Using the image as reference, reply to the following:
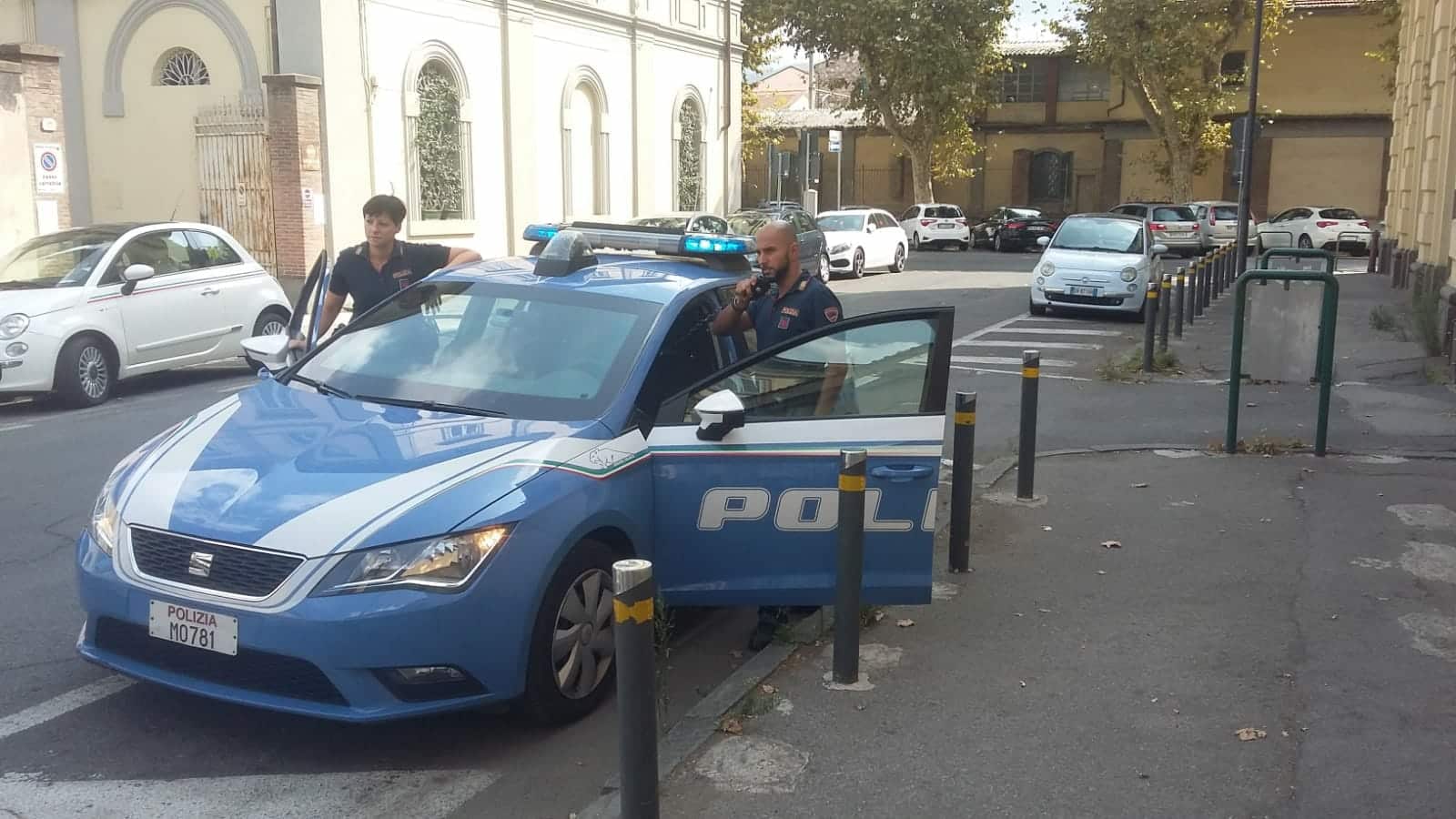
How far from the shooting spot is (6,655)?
5.35 metres

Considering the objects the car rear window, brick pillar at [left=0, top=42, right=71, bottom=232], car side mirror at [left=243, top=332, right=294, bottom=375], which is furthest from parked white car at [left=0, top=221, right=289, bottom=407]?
the car rear window

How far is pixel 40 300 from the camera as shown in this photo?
1144 centimetres

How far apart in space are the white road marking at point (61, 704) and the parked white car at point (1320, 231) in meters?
36.5

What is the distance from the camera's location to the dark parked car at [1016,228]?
41.9 meters

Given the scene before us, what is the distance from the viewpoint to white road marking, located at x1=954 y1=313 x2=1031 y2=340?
683 inches

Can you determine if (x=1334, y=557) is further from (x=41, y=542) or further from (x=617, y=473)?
(x=41, y=542)

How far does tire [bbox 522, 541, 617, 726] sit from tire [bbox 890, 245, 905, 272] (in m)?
26.5

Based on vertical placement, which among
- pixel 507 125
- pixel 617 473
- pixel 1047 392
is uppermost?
pixel 507 125

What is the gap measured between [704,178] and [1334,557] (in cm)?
2696

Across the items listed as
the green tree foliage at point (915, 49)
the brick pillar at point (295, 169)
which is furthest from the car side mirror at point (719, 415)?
the green tree foliage at point (915, 49)

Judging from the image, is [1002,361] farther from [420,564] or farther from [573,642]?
[420,564]

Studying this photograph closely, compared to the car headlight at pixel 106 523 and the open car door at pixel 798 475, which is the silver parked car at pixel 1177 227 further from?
the car headlight at pixel 106 523

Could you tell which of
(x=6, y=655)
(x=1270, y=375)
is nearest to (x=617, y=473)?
(x=6, y=655)

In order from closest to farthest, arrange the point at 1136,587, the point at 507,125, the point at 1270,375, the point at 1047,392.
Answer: the point at 1136,587, the point at 1270,375, the point at 1047,392, the point at 507,125
